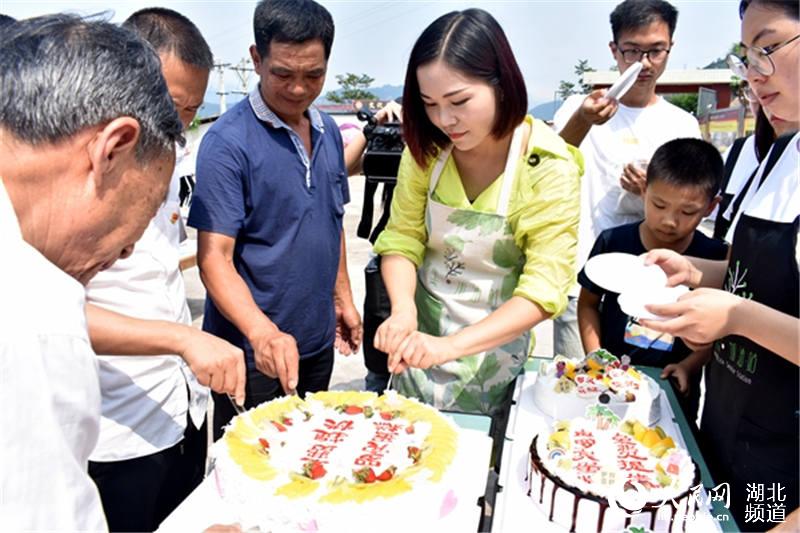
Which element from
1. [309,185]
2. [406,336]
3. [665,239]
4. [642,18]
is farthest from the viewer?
[642,18]

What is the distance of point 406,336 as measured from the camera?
1.78 metres

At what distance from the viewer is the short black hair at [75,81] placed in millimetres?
883

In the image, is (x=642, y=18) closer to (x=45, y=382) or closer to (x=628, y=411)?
(x=628, y=411)

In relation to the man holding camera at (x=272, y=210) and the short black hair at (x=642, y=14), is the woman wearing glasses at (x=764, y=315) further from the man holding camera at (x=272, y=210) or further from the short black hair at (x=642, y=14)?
the short black hair at (x=642, y=14)

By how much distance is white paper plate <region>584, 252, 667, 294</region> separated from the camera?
5.40ft

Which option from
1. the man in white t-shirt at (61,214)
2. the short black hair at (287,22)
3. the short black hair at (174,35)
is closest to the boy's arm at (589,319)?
the short black hair at (287,22)

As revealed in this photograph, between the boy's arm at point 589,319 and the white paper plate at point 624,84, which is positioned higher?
the white paper plate at point 624,84

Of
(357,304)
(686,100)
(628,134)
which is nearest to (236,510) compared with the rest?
(628,134)

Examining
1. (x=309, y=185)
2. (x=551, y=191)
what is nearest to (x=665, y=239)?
(x=551, y=191)

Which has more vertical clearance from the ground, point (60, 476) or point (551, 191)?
point (551, 191)

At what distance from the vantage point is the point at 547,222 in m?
1.78

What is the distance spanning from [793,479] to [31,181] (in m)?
1.66

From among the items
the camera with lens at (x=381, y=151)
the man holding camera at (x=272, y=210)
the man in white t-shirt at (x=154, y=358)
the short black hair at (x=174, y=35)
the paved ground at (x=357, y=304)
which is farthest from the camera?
the paved ground at (x=357, y=304)

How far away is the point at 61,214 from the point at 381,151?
2.15 meters
